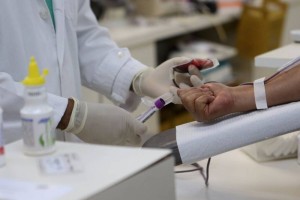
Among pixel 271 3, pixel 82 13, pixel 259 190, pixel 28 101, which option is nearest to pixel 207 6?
pixel 271 3

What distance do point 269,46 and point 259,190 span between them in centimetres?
253

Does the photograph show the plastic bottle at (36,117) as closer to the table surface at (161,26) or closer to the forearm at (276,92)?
the forearm at (276,92)

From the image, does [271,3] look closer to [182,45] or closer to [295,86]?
[182,45]

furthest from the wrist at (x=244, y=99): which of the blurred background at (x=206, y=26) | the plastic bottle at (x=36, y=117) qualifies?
the blurred background at (x=206, y=26)

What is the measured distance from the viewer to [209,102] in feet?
3.86

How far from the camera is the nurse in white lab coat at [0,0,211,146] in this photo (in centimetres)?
131

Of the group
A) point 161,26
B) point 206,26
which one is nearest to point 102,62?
point 161,26

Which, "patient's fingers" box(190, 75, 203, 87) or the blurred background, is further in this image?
the blurred background

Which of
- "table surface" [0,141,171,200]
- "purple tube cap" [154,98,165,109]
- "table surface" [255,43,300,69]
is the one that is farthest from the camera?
Answer: "table surface" [255,43,300,69]

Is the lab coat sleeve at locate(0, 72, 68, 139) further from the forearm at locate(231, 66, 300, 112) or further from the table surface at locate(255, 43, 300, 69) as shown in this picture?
the table surface at locate(255, 43, 300, 69)

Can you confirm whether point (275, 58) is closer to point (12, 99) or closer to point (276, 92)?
point (276, 92)

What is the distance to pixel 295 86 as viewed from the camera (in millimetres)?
1154

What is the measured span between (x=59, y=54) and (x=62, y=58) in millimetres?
14

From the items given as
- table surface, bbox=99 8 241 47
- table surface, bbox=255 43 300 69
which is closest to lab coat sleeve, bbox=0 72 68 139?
table surface, bbox=255 43 300 69
